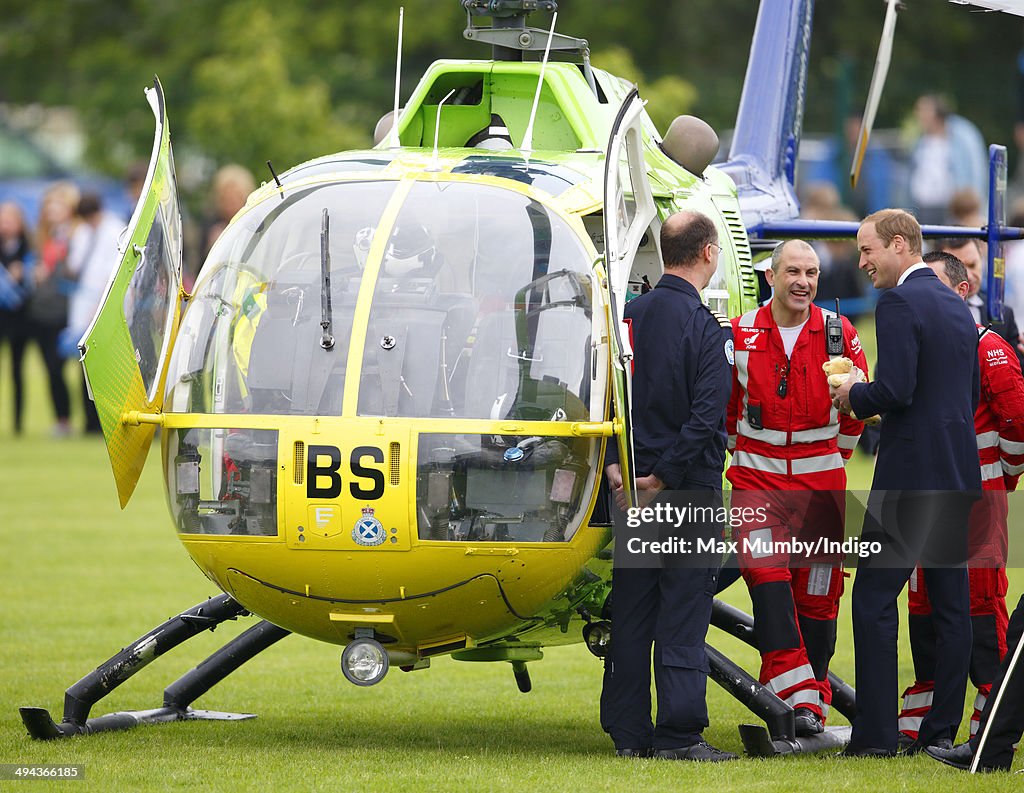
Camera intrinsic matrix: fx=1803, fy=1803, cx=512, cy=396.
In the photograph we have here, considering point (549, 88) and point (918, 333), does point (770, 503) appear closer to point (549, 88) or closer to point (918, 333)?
point (918, 333)

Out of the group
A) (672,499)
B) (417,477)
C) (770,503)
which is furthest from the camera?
(770,503)

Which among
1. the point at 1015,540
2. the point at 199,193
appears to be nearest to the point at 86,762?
the point at 1015,540

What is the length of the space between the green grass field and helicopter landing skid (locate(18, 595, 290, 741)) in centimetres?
13

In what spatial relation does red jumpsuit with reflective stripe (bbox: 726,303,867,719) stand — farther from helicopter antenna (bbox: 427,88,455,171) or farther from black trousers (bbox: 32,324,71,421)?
black trousers (bbox: 32,324,71,421)

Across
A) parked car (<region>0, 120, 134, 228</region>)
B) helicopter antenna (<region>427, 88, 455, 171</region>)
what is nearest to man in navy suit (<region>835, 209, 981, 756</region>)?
helicopter antenna (<region>427, 88, 455, 171</region>)

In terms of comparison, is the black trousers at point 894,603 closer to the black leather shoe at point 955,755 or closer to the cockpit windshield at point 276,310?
the black leather shoe at point 955,755

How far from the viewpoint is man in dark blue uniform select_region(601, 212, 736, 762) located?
23.0 feet

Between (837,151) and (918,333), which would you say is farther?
(837,151)

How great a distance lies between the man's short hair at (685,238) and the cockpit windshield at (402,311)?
46 centimetres

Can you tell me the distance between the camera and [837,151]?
100 ft

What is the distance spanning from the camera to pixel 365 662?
679 cm

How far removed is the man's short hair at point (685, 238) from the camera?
7270 millimetres

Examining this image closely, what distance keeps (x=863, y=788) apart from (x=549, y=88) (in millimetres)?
3460

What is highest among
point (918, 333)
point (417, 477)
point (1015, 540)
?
point (918, 333)
